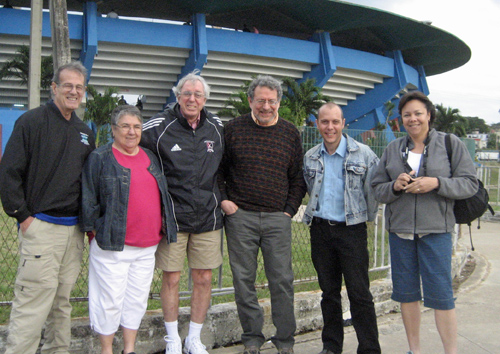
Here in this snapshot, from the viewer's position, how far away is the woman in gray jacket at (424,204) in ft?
9.86

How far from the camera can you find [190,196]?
3.24 m

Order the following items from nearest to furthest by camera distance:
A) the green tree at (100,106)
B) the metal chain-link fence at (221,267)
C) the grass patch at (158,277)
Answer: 1. the grass patch at (158,277)
2. the metal chain-link fence at (221,267)
3. the green tree at (100,106)

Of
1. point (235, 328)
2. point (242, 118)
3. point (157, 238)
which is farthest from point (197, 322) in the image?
point (242, 118)

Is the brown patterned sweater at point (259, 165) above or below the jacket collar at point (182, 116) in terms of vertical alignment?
below

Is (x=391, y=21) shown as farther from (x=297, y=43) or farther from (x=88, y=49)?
(x=88, y=49)

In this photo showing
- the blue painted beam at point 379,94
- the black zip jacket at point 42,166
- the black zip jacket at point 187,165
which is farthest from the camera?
the blue painted beam at point 379,94

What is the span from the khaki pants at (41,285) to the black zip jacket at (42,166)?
134 mm

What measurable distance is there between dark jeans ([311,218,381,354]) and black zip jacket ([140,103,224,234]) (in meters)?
0.82

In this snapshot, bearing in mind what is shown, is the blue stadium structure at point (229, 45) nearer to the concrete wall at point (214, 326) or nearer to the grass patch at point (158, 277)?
the grass patch at point (158, 277)

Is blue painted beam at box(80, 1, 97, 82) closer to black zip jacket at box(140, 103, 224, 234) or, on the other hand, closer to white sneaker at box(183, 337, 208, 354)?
black zip jacket at box(140, 103, 224, 234)

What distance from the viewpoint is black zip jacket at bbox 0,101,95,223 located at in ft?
8.89

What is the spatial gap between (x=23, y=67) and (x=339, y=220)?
64.5 ft

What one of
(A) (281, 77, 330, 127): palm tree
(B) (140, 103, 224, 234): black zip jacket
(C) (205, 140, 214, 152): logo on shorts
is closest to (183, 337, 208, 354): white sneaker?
(B) (140, 103, 224, 234): black zip jacket

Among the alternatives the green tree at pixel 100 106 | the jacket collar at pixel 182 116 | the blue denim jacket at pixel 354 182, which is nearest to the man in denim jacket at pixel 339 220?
the blue denim jacket at pixel 354 182
